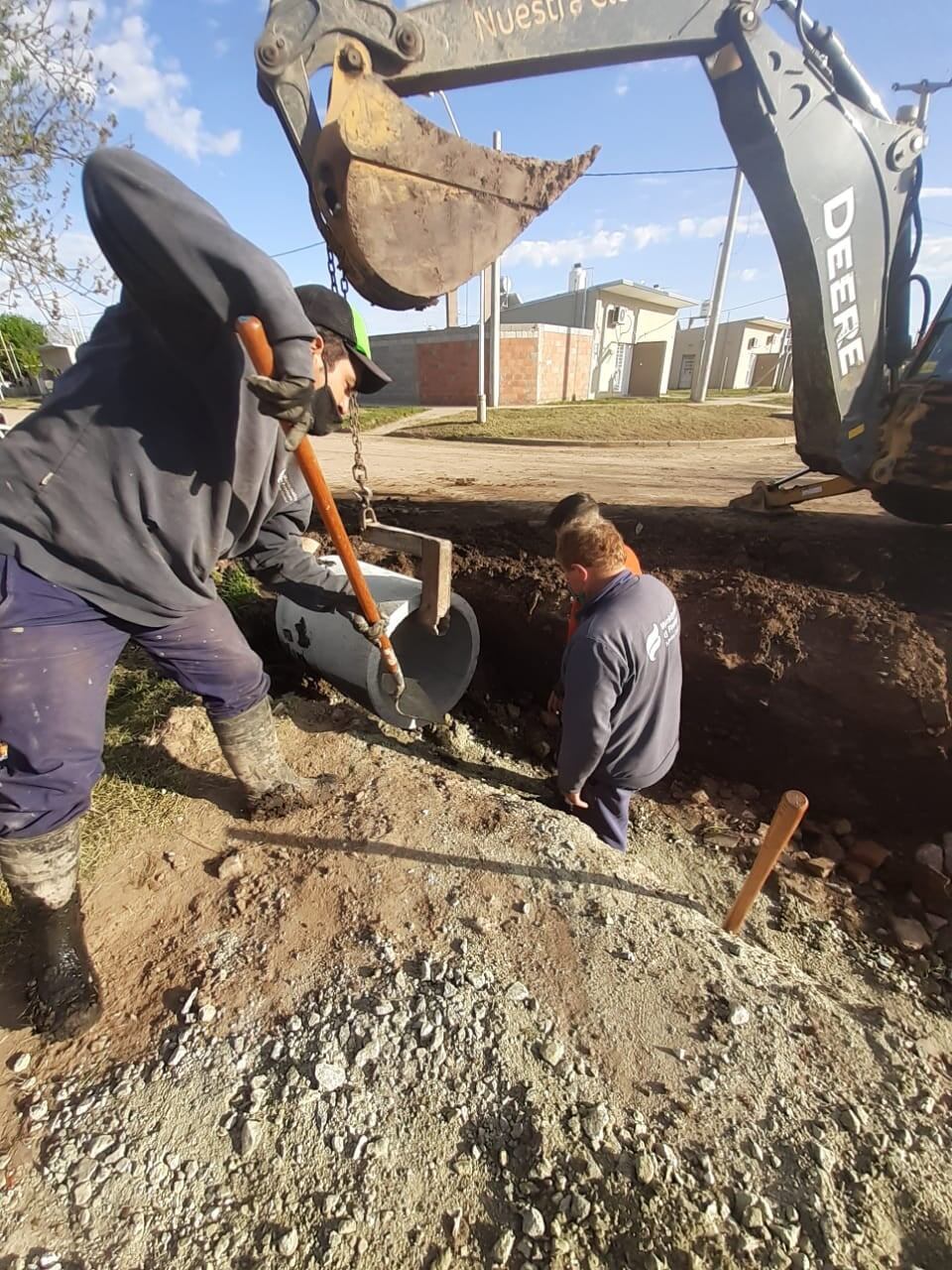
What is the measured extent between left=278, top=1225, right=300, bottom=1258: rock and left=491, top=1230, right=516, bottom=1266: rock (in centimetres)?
45

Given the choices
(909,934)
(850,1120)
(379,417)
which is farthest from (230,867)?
(379,417)

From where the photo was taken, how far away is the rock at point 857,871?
3100 mm

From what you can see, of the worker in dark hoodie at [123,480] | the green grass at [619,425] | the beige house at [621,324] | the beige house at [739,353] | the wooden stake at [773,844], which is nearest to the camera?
the worker in dark hoodie at [123,480]

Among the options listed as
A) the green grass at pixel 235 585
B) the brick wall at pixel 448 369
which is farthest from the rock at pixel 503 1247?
the brick wall at pixel 448 369

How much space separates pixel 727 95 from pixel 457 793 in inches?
160

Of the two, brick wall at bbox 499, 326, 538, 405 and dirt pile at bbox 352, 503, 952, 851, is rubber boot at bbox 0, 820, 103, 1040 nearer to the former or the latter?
dirt pile at bbox 352, 503, 952, 851

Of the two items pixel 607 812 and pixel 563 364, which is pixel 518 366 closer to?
pixel 563 364

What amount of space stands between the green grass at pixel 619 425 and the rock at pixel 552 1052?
11421 millimetres

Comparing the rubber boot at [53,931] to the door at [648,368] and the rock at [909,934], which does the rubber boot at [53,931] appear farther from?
the door at [648,368]

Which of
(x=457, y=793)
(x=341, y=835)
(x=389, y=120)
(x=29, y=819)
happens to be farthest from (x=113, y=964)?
(x=389, y=120)

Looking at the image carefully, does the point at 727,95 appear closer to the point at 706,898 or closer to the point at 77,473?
the point at 77,473

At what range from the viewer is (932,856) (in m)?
3.07

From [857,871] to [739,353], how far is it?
117ft

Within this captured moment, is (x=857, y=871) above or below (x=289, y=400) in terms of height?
below
